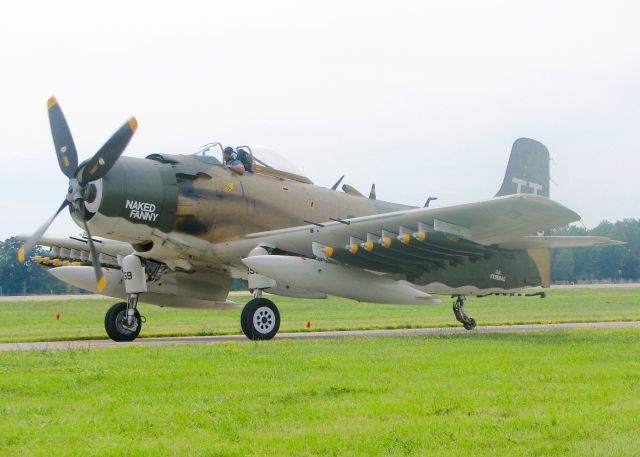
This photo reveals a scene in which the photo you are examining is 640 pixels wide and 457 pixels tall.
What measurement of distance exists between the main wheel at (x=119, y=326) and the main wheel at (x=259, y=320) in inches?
119

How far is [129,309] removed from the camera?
1750cm

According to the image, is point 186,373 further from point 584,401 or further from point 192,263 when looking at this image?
point 192,263

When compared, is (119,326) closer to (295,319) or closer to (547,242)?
(547,242)

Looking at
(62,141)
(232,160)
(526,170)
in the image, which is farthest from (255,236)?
(526,170)

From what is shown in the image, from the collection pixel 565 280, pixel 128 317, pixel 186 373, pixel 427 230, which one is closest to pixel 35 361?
pixel 186 373

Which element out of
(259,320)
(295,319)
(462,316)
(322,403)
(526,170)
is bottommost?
(322,403)

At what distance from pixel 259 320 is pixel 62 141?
16.7ft

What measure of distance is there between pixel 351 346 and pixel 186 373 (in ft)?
13.9

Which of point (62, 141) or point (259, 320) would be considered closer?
point (62, 141)

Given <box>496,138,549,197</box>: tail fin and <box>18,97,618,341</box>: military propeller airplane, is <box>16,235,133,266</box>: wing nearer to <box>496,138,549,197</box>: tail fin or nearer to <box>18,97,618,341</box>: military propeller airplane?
<box>18,97,618,341</box>: military propeller airplane

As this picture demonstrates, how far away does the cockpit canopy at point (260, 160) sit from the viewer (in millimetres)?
17145

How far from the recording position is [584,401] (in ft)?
25.0

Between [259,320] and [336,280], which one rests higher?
[336,280]

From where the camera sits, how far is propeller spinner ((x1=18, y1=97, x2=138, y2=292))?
14.9 metres
